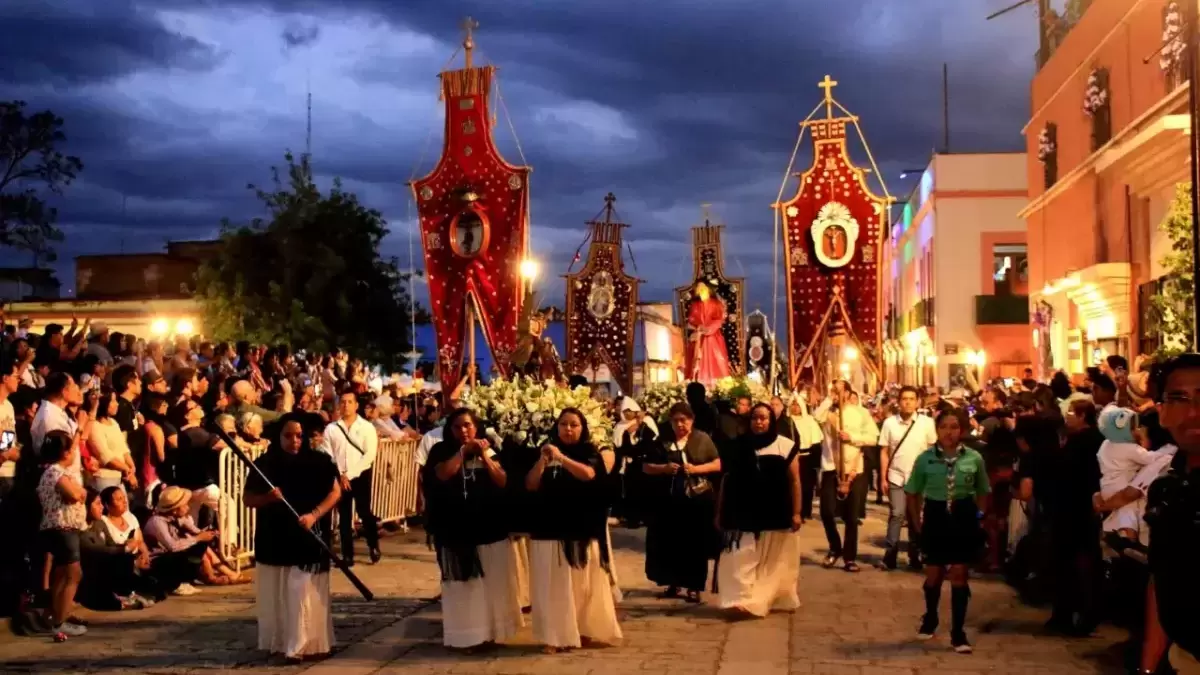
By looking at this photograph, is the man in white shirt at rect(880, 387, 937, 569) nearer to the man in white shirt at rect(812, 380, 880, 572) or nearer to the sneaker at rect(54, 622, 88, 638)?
the man in white shirt at rect(812, 380, 880, 572)

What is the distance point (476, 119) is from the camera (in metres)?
19.1

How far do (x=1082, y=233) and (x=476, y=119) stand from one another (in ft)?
37.4

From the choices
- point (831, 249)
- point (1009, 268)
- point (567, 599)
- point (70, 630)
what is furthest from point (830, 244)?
point (1009, 268)

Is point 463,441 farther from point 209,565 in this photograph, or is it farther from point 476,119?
point 476,119

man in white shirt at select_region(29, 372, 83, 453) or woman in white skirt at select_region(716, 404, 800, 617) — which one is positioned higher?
man in white shirt at select_region(29, 372, 83, 453)

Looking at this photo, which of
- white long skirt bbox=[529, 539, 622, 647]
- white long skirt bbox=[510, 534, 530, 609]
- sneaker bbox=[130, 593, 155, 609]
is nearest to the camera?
white long skirt bbox=[529, 539, 622, 647]

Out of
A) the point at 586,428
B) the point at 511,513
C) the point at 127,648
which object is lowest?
the point at 127,648

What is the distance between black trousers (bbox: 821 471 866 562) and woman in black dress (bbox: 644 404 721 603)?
2287 mm

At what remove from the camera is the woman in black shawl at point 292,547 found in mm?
8469

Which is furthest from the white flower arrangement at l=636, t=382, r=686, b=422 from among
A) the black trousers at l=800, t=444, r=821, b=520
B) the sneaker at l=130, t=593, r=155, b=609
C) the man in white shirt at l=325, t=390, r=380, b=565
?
the sneaker at l=130, t=593, r=155, b=609

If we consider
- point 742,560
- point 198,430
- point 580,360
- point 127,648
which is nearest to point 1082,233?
point 580,360

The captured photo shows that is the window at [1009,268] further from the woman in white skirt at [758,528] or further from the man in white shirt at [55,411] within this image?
the man in white shirt at [55,411]

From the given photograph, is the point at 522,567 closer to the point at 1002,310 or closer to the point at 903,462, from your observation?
the point at 903,462

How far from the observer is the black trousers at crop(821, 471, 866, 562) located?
12.9 m
